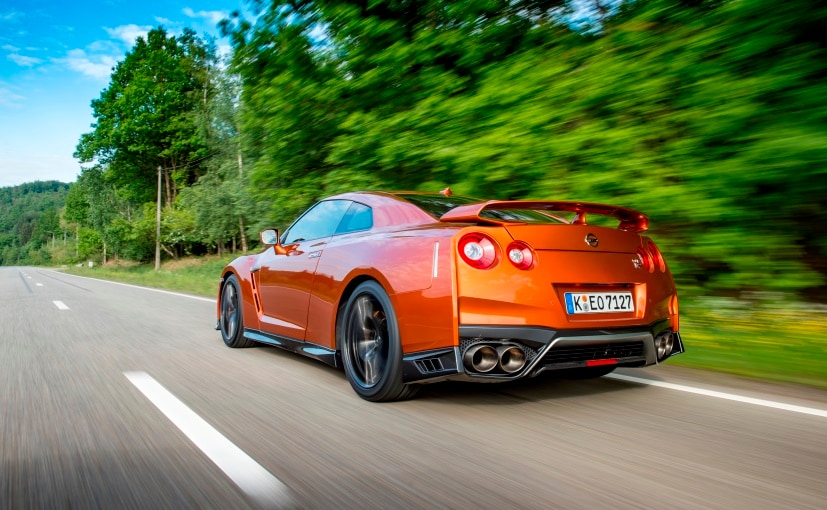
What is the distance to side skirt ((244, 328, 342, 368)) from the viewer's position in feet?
14.4

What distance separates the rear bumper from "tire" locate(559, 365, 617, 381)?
0.75m

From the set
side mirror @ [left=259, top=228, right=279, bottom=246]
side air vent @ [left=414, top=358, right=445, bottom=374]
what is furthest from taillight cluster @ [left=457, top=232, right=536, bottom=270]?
side mirror @ [left=259, top=228, right=279, bottom=246]

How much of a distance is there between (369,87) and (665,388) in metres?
6.78

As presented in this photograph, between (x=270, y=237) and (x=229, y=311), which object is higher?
(x=270, y=237)

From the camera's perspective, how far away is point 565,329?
339cm

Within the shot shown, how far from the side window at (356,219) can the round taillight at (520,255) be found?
3.96 feet

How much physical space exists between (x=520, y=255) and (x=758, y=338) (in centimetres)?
Answer: 311

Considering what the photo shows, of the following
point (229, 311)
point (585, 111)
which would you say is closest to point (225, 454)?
point (229, 311)

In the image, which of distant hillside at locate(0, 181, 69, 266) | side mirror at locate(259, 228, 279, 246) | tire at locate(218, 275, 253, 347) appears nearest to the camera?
side mirror at locate(259, 228, 279, 246)

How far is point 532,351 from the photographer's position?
3.34 metres

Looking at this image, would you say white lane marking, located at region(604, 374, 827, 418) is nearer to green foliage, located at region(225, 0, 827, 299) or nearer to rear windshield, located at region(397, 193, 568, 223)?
rear windshield, located at region(397, 193, 568, 223)

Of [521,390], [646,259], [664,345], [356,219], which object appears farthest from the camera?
[356,219]

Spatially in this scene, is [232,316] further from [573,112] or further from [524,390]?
[573,112]

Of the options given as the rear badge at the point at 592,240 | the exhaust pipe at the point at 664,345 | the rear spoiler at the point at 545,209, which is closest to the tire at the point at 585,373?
the exhaust pipe at the point at 664,345
